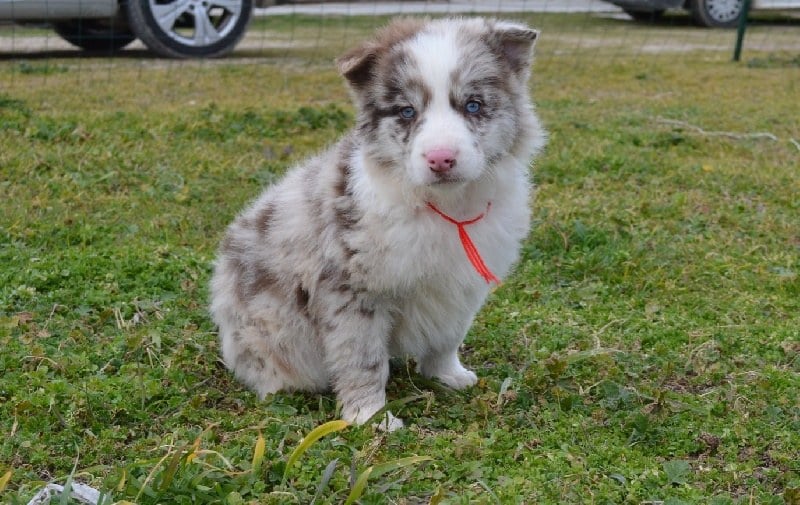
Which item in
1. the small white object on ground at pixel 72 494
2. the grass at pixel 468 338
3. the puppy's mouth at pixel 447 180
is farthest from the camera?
the puppy's mouth at pixel 447 180

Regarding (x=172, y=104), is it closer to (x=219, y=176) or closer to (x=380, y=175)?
(x=219, y=176)

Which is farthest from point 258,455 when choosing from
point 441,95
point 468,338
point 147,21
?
point 147,21

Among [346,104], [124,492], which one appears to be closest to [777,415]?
[124,492]

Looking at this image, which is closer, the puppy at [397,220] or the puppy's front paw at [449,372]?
the puppy at [397,220]

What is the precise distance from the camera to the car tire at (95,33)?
11.8 m

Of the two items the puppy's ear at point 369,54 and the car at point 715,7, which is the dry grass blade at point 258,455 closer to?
the puppy's ear at point 369,54

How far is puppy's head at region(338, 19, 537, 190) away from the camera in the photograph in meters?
3.66

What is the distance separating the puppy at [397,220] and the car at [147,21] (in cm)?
731

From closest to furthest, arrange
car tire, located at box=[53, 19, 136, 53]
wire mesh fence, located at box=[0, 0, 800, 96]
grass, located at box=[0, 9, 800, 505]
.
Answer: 1. grass, located at box=[0, 9, 800, 505]
2. wire mesh fence, located at box=[0, 0, 800, 96]
3. car tire, located at box=[53, 19, 136, 53]

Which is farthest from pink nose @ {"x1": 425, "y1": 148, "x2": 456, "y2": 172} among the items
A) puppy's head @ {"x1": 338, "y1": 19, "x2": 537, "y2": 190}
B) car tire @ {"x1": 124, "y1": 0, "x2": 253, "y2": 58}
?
car tire @ {"x1": 124, "y1": 0, "x2": 253, "y2": 58}

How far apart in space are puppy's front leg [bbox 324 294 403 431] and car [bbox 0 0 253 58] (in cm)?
774

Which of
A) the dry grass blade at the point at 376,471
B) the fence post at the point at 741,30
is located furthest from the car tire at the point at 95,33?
the dry grass blade at the point at 376,471

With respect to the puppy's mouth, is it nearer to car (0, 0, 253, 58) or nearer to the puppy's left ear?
the puppy's left ear

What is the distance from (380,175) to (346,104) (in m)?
5.80
